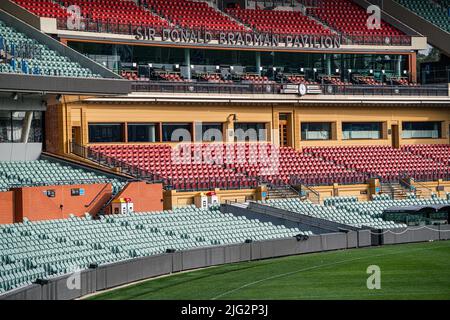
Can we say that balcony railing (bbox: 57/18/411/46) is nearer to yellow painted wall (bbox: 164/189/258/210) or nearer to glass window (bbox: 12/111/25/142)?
glass window (bbox: 12/111/25/142)

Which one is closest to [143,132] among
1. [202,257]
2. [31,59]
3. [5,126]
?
[5,126]

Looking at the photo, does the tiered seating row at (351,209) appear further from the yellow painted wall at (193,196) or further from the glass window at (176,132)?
the glass window at (176,132)

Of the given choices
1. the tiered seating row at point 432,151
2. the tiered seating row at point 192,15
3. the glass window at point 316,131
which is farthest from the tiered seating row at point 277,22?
the tiered seating row at point 432,151

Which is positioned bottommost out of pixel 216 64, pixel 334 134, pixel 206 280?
pixel 206 280

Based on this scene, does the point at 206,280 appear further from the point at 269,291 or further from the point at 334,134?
the point at 334,134

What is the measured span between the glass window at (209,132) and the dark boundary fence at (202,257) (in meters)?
14.1

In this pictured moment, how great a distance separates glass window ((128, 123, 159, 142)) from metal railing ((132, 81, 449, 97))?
7.39ft

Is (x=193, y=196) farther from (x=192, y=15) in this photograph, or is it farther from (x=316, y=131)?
(x=192, y=15)

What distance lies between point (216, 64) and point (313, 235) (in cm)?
1882

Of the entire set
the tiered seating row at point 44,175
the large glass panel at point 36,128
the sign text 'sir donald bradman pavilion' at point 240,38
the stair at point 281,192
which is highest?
the sign text 'sir donald bradman pavilion' at point 240,38

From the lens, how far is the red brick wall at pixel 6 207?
146 ft

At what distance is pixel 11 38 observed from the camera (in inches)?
2003
